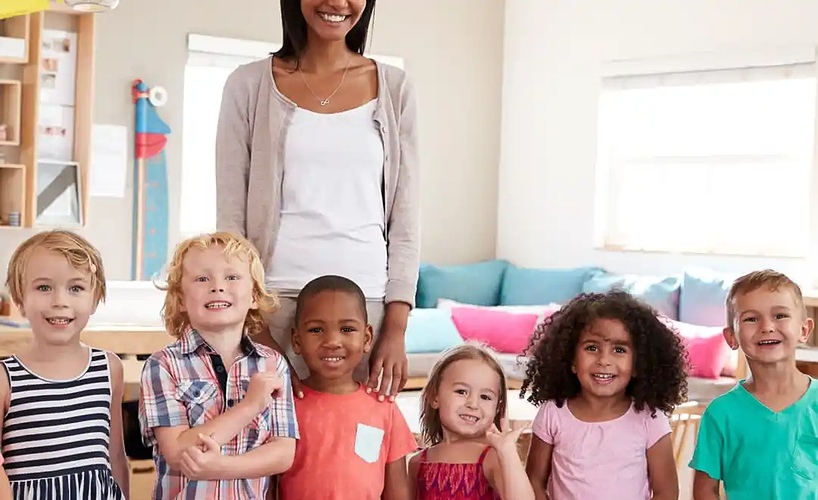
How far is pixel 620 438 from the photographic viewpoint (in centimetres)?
225

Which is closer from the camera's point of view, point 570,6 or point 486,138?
point 570,6

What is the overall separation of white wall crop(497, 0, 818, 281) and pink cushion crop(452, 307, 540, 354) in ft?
2.57

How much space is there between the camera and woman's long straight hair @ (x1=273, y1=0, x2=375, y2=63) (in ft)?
6.89

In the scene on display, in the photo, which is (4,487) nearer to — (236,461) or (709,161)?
(236,461)

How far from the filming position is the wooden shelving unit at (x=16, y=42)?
5.12m

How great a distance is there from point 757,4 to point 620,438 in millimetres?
3866

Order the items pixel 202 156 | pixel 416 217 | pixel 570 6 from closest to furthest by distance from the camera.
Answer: pixel 416 217 < pixel 202 156 < pixel 570 6

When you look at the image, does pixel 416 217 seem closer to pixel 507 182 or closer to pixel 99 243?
pixel 99 243

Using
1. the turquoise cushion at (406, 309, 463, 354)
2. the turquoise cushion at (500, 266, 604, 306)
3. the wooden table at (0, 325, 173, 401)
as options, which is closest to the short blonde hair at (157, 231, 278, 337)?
the wooden table at (0, 325, 173, 401)

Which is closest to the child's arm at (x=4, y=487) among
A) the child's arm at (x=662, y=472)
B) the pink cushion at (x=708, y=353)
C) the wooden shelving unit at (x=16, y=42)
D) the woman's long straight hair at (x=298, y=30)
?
the woman's long straight hair at (x=298, y=30)

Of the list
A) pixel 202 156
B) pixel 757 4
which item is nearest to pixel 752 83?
pixel 757 4

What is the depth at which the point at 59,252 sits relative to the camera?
195cm

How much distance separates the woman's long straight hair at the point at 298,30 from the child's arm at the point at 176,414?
0.65 m

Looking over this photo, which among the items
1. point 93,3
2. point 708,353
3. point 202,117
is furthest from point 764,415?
point 202,117
